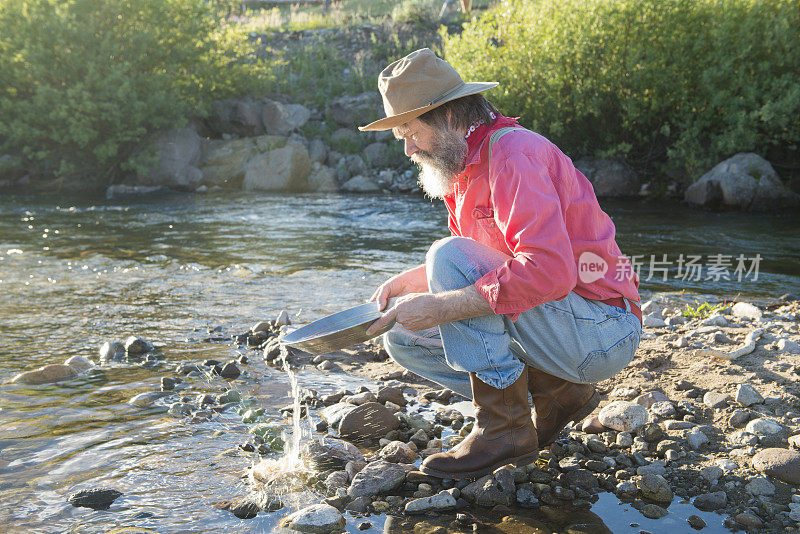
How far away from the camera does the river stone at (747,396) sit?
340cm

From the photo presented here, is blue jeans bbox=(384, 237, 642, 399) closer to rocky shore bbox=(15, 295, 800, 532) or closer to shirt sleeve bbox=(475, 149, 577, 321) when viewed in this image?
shirt sleeve bbox=(475, 149, 577, 321)

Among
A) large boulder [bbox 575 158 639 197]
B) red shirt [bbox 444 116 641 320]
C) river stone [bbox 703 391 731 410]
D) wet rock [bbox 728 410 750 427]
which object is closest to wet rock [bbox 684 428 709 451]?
wet rock [bbox 728 410 750 427]

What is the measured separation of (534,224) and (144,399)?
2.52 metres

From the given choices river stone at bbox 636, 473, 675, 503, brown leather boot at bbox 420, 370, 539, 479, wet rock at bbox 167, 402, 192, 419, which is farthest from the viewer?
wet rock at bbox 167, 402, 192, 419

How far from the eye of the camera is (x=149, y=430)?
11.6ft

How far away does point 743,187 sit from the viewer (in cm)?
1253

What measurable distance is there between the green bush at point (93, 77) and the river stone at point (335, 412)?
14.8 meters

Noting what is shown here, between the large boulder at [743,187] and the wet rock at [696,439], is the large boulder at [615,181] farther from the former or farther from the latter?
the wet rock at [696,439]

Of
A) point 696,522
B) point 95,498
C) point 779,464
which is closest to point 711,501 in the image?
point 696,522

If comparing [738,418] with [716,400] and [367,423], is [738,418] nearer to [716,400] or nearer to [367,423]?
[716,400]

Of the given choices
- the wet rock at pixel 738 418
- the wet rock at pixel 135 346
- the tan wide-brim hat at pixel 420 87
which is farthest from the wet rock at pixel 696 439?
the wet rock at pixel 135 346

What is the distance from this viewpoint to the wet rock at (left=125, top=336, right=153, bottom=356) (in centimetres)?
485

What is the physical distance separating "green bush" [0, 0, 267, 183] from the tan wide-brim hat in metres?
15.4

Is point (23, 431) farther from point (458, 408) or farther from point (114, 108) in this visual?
point (114, 108)
